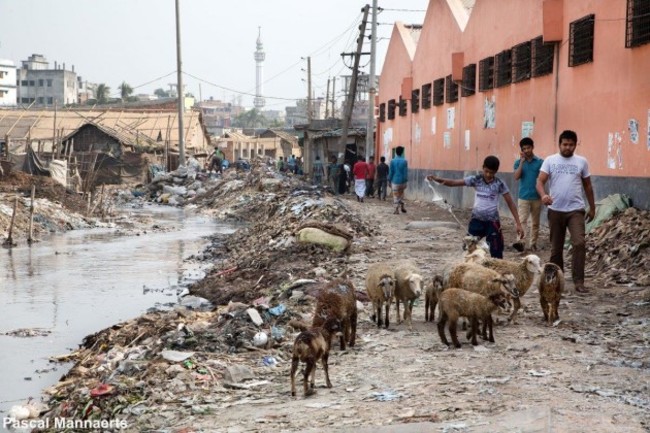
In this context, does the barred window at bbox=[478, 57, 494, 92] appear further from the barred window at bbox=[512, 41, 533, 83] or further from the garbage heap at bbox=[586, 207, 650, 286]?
the garbage heap at bbox=[586, 207, 650, 286]

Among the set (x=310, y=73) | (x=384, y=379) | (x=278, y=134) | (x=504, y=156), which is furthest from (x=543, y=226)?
(x=278, y=134)

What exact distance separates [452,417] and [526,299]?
15.2 feet

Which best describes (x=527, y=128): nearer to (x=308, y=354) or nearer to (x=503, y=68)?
(x=503, y=68)

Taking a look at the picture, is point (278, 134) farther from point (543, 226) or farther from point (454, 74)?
point (543, 226)

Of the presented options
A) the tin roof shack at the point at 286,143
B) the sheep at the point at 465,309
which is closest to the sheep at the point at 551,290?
the sheep at the point at 465,309

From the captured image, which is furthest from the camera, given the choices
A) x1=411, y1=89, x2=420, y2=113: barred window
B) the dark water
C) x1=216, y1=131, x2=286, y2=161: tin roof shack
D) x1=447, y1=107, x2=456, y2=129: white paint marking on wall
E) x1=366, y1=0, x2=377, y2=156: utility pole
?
x1=216, y1=131, x2=286, y2=161: tin roof shack

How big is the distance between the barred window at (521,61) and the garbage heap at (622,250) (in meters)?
6.93

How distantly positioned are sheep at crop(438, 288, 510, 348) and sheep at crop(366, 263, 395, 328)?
861 millimetres


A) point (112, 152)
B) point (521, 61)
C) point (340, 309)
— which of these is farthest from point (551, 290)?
point (112, 152)

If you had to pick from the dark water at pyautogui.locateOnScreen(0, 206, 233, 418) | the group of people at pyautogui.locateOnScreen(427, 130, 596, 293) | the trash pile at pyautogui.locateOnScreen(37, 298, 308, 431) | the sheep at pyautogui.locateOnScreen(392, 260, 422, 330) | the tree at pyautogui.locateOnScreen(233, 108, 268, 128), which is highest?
the tree at pyautogui.locateOnScreen(233, 108, 268, 128)

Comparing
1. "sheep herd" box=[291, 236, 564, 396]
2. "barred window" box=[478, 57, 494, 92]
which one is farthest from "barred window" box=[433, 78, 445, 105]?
"sheep herd" box=[291, 236, 564, 396]

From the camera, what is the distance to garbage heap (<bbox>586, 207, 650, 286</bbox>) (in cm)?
1087

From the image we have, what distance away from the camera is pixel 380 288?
27.7 feet

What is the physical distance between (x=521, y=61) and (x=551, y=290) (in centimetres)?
1281
